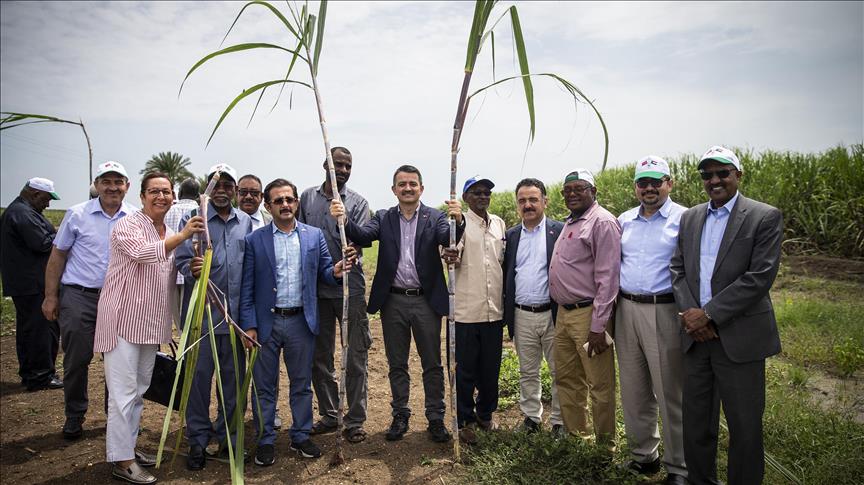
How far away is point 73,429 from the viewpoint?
187 inches

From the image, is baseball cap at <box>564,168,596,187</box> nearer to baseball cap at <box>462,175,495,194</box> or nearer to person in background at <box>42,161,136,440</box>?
baseball cap at <box>462,175,495,194</box>

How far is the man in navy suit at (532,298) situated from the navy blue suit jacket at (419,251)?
61 cm

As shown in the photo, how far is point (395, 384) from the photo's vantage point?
467cm

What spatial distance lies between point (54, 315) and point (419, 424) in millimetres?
3544

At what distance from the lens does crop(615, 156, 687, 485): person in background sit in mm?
3709

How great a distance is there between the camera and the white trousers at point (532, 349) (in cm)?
454

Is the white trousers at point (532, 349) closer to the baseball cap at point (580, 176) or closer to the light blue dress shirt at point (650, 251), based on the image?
the light blue dress shirt at point (650, 251)

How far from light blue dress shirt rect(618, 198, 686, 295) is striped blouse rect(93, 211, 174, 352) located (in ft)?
11.3

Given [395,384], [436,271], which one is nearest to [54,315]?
[395,384]

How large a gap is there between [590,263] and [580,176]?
29.1 inches

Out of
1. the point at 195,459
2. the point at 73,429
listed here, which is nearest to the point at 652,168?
the point at 195,459

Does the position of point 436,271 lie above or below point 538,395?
above

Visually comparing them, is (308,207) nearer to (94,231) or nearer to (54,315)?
(94,231)

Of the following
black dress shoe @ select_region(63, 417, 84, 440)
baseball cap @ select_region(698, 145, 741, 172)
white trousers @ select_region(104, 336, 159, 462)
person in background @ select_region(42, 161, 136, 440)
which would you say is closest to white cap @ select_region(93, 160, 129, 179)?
person in background @ select_region(42, 161, 136, 440)
